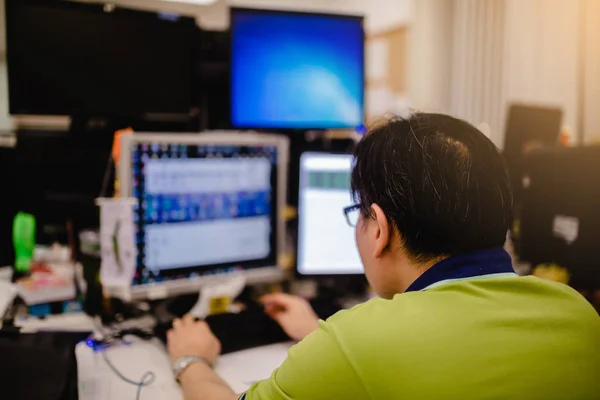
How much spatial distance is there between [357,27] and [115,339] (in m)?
1.23

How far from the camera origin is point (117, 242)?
4.45 feet

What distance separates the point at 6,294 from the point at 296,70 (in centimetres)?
106

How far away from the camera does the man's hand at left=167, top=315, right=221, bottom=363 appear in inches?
46.3

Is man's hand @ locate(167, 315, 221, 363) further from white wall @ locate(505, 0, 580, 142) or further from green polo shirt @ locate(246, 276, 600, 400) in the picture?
white wall @ locate(505, 0, 580, 142)

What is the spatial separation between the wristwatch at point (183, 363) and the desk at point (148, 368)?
0.10 ft

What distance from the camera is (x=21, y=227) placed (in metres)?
1.51

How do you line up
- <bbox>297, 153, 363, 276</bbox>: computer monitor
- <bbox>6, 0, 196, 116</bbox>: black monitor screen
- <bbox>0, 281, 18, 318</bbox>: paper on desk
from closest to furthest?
<bbox>0, 281, 18, 318</bbox>: paper on desk < <bbox>6, 0, 196, 116</bbox>: black monitor screen < <bbox>297, 153, 363, 276</bbox>: computer monitor

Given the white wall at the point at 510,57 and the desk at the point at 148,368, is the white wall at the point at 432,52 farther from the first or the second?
the desk at the point at 148,368

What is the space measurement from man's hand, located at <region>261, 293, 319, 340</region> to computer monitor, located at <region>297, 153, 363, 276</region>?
22cm

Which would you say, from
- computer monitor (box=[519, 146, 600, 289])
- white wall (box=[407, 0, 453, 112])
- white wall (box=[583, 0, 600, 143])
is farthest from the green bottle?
white wall (box=[407, 0, 453, 112])

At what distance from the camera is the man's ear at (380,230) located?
0.87 meters

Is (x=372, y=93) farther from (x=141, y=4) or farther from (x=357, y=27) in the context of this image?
(x=357, y=27)

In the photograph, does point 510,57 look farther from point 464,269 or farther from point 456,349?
point 456,349

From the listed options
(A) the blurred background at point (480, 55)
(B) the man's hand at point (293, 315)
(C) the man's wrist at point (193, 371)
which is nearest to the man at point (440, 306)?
(C) the man's wrist at point (193, 371)
